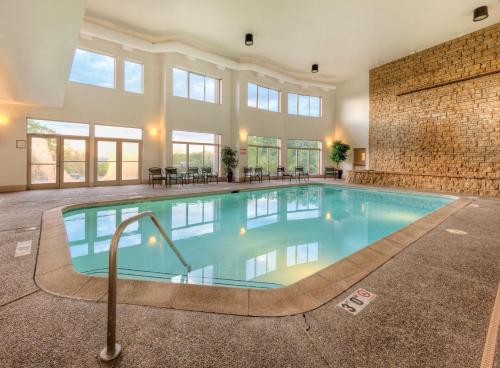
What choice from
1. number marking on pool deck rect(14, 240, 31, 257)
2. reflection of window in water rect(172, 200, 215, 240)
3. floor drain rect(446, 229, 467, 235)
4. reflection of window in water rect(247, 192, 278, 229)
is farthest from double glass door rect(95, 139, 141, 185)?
floor drain rect(446, 229, 467, 235)

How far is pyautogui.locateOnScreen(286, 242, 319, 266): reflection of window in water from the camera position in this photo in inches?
135

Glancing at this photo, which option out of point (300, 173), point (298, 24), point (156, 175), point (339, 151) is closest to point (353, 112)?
point (339, 151)

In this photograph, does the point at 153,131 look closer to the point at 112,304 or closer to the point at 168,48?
the point at 168,48

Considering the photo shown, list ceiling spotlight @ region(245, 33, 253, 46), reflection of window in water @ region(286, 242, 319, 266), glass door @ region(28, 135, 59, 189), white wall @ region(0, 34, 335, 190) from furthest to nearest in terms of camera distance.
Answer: ceiling spotlight @ region(245, 33, 253, 46)
glass door @ region(28, 135, 59, 189)
white wall @ region(0, 34, 335, 190)
reflection of window in water @ region(286, 242, 319, 266)

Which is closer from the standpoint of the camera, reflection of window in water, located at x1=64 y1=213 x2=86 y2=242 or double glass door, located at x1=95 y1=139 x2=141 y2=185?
reflection of window in water, located at x1=64 y1=213 x2=86 y2=242

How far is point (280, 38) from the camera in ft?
29.5

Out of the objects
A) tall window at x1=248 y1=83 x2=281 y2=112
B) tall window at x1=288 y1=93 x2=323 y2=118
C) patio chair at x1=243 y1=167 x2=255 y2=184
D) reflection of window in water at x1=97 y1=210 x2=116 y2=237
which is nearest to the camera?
reflection of window in water at x1=97 y1=210 x2=116 y2=237

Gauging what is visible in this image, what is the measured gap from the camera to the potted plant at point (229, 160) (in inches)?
429

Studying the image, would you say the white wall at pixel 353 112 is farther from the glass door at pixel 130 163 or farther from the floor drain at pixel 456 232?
the glass door at pixel 130 163

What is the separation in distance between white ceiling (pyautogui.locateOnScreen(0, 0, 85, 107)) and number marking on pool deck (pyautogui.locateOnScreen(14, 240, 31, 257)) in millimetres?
2815

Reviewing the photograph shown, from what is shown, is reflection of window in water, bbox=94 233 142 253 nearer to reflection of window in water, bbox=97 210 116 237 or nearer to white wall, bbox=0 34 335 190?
reflection of window in water, bbox=97 210 116 237

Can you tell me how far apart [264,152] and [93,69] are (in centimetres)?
784

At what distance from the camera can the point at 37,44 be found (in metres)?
3.90

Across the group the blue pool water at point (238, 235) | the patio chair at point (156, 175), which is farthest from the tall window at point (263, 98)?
the blue pool water at point (238, 235)
